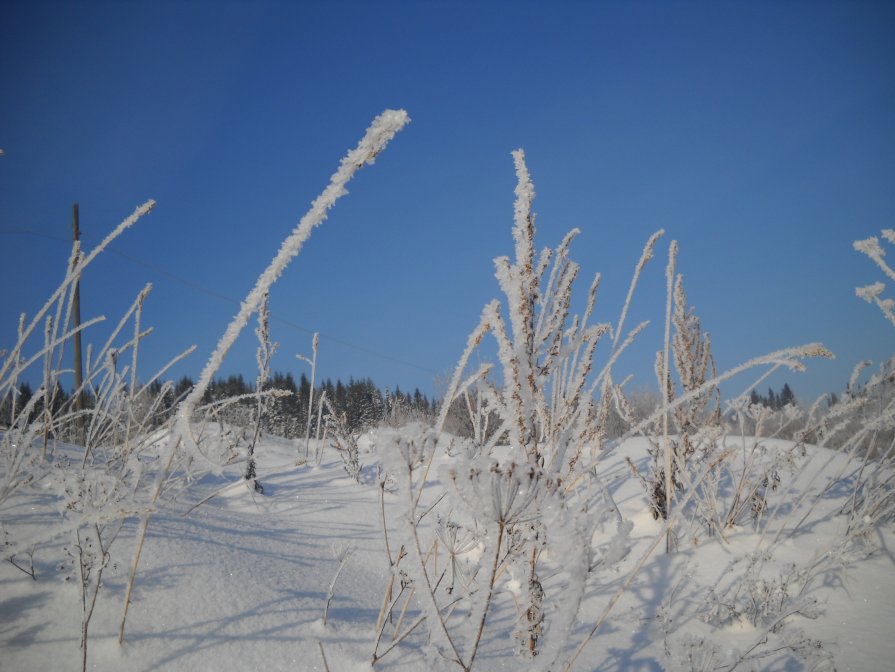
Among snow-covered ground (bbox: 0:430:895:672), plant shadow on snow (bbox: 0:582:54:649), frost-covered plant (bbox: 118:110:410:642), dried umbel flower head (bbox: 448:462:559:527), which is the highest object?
frost-covered plant (bbox: 118:110:410:642)

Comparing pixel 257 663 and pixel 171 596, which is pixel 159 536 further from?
pixel 257 663

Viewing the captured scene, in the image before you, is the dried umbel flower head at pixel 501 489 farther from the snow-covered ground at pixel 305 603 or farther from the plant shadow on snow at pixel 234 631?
the plant shadow on snow at pixel 234 631

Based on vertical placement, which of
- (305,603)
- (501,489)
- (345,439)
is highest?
(501,489)

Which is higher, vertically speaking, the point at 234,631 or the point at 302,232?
the point at 302,232

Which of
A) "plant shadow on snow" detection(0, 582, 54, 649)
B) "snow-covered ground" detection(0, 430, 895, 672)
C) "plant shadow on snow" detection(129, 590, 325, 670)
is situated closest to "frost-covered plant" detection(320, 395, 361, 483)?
"snow-covered ground" detection(0, 430, 895, 672)

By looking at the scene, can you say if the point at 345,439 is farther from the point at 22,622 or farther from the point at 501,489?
the point at 501,489

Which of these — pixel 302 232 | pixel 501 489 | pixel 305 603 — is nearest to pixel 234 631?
pixel 305 603

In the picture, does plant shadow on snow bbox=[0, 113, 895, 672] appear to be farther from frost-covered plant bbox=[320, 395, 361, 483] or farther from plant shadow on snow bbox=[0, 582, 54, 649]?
frost-covered plant bbox=[320, 395, 361, 483]

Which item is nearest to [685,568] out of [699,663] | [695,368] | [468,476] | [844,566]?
[844,566]

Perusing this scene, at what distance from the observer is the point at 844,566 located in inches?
87.3

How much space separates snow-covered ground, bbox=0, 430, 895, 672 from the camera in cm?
123

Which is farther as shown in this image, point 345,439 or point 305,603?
point 345,439

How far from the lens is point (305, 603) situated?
5.17ft

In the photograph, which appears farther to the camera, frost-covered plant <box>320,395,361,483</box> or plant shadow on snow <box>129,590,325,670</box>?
frost-covered plant <box>320,395,361,483</box>
